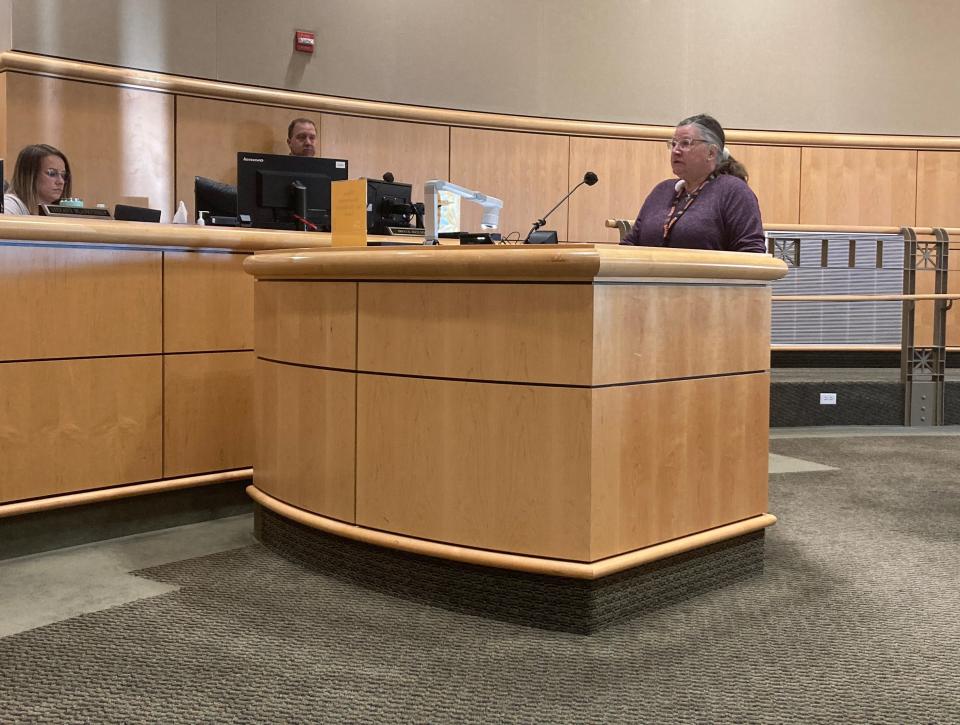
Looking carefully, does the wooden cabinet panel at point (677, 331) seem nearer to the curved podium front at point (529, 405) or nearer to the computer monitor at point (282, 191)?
the curved podium front at point (529, 405)

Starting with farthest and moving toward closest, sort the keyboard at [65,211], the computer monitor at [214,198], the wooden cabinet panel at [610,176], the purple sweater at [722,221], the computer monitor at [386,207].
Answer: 1. the wooden cabinet panel at [610,176]
2. the computer monitor at [214,198]
3. the computer monitor at [386,207]
4. the keyboard at [65,211]
5. the purple sweater at [722,221]

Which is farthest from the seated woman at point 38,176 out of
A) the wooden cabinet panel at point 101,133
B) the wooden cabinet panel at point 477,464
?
the wooden cabinet panel at point 477,464

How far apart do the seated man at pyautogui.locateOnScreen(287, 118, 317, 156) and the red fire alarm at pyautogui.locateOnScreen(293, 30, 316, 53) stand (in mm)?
595

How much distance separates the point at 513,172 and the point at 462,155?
1.43 feet

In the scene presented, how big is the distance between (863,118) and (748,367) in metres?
5.63

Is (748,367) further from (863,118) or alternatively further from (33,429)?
(863,118)

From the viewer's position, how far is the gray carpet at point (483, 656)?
204 centimetres

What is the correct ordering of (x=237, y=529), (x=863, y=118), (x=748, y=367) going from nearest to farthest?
(x=748, y=367), (x=237, y=529), (x=863, y=118)

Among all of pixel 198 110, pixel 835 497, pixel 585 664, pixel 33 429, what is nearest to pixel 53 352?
pixel 33 429

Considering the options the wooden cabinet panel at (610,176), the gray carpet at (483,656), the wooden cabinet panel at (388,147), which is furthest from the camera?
the wooden cabinet panel at (610,176)

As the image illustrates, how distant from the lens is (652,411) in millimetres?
2668

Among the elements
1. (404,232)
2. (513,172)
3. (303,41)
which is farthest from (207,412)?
(513,172)

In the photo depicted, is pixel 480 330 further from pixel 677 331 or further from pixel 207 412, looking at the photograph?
pixel 207 412

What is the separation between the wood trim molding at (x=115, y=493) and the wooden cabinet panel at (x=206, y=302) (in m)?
0.49
